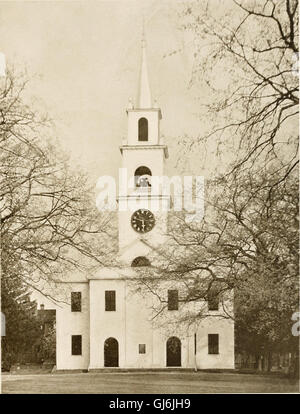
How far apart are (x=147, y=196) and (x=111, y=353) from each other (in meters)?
1.31

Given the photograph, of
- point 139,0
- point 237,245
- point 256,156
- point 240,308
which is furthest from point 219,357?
point 139,0

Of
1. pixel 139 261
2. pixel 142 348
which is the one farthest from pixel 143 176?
pixel 142 348

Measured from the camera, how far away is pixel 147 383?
5.49 meters

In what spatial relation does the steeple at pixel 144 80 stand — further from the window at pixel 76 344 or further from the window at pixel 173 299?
the window at pixel 76 344

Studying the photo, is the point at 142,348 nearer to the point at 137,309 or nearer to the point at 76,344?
the point at 137,309

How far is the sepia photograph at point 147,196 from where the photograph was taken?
Answer: 18.4ft

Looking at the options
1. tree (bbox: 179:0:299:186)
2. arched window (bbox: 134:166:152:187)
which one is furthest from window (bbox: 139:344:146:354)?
tree (bbox: 179:0:299:186)

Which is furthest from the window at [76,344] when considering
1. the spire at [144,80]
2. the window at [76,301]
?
the spire at [144,80]

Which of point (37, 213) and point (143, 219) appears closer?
point (143, 219)

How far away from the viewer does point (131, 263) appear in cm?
581

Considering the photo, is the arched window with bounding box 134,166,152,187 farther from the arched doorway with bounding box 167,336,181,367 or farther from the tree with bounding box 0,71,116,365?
the arched doorway with bounding box 167,336,181,367

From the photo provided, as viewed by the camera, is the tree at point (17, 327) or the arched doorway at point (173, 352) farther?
the tree at point (17, 327)

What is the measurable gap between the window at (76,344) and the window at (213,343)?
1072 millimetres
